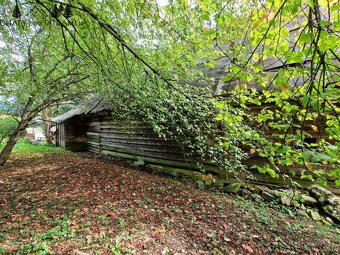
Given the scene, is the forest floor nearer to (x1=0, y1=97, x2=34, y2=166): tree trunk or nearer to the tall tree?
(x1=0, y1=97, x2=34, y2=166): tree trunk

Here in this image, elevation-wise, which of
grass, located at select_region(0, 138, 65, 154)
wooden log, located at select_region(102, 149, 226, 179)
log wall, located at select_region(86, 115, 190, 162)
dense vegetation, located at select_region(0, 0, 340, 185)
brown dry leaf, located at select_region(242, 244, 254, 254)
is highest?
dense vegetation, located at select_region(0, 0, 340, 185)

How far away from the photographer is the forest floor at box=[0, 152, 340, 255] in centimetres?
274

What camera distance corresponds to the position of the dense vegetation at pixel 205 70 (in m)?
1.68

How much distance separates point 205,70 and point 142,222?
5.45 metres

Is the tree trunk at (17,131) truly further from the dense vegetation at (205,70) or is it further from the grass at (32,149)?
the grass at (32,149)

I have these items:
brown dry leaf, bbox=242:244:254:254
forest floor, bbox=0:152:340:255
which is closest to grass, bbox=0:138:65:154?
forest floor, bbox=0:152:340:255

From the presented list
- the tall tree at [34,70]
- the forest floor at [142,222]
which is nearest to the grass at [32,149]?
the tall tree at [34,70]

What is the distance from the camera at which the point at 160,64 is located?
3984 millimetres

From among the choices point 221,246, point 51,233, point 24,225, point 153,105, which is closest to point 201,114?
point 153,105

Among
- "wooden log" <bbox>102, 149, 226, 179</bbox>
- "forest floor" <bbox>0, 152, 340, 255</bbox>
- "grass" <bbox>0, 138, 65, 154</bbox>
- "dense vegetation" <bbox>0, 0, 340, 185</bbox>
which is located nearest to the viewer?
"dense vegetation" <bbox>0, 0, 340, 185</bbox>

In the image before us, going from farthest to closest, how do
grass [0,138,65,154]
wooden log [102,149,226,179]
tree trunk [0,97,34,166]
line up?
1. grass [0,138,65,154]
2. tree trunk [0,97,34,166]
3. wooden log [102,149,226,179]

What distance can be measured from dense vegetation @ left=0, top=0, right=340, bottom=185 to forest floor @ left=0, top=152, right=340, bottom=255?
3.44 ft

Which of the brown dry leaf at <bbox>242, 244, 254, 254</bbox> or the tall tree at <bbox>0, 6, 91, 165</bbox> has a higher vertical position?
the tall tree at <bbox>0, 6, 91, 165</bbox>

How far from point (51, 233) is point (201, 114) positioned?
341cm
